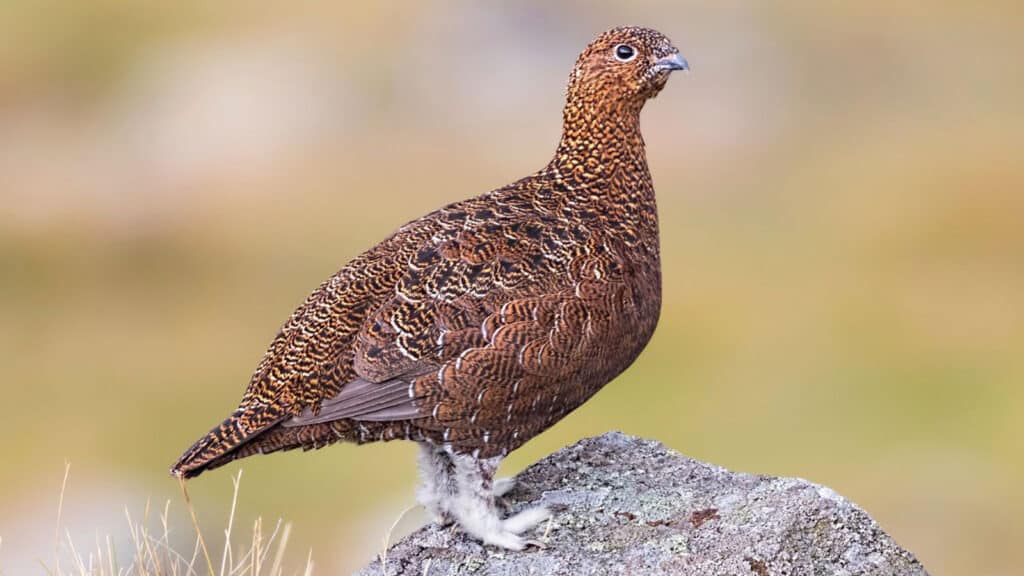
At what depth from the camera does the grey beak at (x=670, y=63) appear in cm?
530

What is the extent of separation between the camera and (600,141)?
5.43 metres

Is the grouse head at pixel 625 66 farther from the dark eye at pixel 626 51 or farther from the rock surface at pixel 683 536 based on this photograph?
the rock surface at pixel 683 536

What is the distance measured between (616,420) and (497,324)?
29.1 ft

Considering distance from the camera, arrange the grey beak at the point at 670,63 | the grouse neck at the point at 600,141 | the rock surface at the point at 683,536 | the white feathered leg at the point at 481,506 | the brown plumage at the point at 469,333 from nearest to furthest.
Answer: the brown plumage at the point at 469,333
the rock surface at the point at 683,536
the white feathered leg at the point at 481,506
the grey beak at the point at 670,63
the grouse neck at the point at 600,141

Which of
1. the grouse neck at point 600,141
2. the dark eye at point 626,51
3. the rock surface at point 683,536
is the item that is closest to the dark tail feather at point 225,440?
the rock surface at point 683,536

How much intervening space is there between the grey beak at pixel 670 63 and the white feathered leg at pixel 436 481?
5.46ft

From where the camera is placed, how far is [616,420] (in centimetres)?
1366

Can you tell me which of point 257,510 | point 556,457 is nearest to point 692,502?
point 556,457

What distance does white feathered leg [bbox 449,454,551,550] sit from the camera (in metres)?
5.19

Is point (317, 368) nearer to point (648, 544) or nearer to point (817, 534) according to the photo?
point (648, 544)

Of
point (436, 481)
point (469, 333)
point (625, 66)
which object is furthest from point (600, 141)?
point (436, 481)

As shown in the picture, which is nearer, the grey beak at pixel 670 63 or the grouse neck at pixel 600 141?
the grey beak at pixel 670 63

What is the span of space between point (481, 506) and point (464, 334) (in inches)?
27.8

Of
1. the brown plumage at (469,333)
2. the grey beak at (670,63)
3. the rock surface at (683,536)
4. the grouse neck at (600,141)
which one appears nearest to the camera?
the brown plumage at (469,333)
